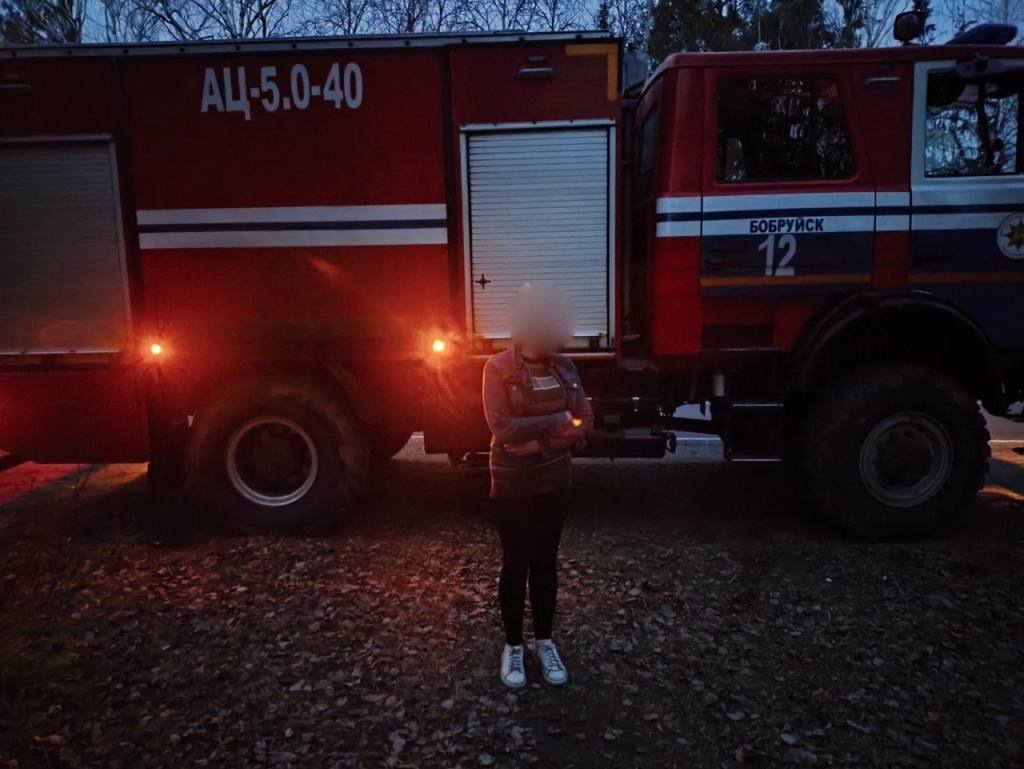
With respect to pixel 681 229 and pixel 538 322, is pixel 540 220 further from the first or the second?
pixel 538 322

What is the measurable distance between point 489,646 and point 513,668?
35 centimetres

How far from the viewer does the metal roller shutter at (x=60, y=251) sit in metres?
4.91

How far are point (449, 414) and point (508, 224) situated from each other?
1369 millimetres

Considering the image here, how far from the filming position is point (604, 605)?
163 inches

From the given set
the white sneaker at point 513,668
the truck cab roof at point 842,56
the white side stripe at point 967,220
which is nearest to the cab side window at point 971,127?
the truck cab roof at point 842,56

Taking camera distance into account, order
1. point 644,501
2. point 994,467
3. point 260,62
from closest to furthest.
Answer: point 260,62, point 644,501, point 994,467

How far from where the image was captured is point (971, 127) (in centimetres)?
488

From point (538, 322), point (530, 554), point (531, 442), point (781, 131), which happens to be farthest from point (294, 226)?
point (781, 131)

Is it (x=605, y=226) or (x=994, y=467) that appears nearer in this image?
(x=605, y=226)

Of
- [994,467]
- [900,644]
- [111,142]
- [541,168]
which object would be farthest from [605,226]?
[994,467]

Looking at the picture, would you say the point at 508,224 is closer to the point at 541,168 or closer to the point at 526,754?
the point at 541,168

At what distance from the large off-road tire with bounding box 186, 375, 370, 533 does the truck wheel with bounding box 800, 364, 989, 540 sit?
10.5ft

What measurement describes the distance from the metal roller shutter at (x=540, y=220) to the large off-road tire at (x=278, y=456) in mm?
1240

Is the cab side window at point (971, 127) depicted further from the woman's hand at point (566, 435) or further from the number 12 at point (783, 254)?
the woman's hand at point (566, 435)
